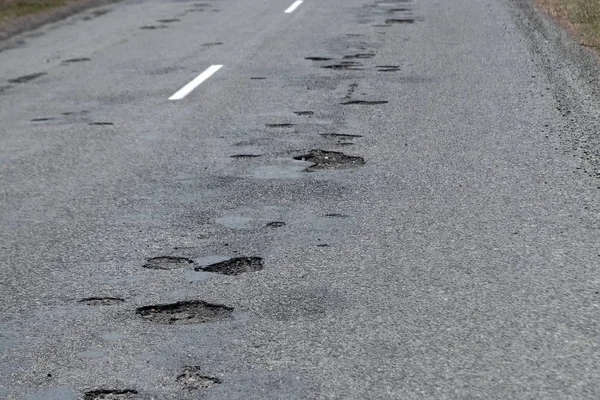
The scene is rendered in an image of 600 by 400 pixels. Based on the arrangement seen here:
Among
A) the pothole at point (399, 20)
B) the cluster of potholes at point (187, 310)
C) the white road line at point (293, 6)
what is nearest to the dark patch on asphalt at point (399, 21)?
the pothole at point (399, 20)

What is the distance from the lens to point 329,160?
7.18m

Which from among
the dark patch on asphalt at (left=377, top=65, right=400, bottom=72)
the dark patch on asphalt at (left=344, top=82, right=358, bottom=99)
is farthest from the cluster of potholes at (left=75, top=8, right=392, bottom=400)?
the dark patch on asphalt at (left=377, top=65, right=400, bottom=72)

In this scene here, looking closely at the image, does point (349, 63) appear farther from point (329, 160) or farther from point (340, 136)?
point (329, 160)

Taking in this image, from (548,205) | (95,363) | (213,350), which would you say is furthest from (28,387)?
(548,205)

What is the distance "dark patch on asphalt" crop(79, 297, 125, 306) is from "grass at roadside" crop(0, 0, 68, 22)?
481 inches

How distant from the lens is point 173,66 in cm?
1170

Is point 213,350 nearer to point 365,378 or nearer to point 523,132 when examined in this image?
point 365,378

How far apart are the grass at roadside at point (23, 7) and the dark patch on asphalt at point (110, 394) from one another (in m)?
13.2

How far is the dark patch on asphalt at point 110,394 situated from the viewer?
372cm

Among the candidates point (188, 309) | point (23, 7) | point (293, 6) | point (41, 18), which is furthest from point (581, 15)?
point (188, 309)

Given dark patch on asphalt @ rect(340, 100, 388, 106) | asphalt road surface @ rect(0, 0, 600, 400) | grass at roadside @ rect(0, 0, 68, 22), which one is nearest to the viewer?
asphalt road surface @ rect(0, 0, 600, 400)

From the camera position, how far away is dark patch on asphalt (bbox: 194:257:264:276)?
501 cm

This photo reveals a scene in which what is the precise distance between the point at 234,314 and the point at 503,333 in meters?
1.04

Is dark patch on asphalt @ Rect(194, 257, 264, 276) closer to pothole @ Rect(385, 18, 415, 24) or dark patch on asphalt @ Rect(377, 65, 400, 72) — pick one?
dark patch on asphalt @ Rect(377, 65, 400, 72)
